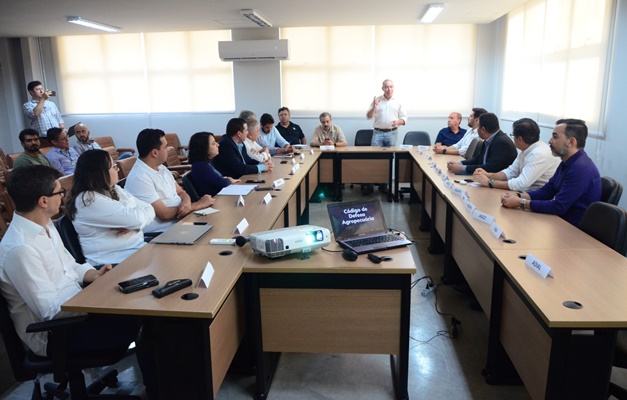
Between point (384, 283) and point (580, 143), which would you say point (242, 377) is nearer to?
point (384, 283)

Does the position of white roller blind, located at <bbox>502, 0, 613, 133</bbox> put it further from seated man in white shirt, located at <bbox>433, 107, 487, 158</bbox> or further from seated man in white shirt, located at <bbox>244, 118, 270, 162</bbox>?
seated man in white shirt, located at <bbox>244, 118, 270, 162</bbox>

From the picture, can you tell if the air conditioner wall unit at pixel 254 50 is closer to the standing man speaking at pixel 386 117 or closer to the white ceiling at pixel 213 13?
the white ceiling at pixel 213 13

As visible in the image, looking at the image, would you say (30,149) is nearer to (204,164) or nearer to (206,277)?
(204,164)

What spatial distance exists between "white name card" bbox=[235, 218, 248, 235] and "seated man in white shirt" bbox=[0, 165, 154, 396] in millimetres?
767

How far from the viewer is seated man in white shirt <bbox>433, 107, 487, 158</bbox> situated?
5434 mm

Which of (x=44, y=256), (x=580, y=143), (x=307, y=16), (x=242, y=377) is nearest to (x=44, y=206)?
(x=44, y=256)

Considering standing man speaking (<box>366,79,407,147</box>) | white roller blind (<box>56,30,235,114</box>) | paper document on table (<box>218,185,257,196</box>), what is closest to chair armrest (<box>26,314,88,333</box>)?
paper document on table (<box>218,185,257,196</box>)

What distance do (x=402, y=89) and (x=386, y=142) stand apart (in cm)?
124

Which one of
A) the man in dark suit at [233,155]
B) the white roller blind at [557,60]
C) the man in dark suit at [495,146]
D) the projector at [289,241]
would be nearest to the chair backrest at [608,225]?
the projector at [289,241]

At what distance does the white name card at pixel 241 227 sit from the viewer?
2.50 meters

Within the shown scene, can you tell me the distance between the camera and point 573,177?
266 centimetres

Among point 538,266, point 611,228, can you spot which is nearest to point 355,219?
point 538,266

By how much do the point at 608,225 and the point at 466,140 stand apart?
142 inches

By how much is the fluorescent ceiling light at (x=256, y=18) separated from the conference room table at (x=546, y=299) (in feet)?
14.5
